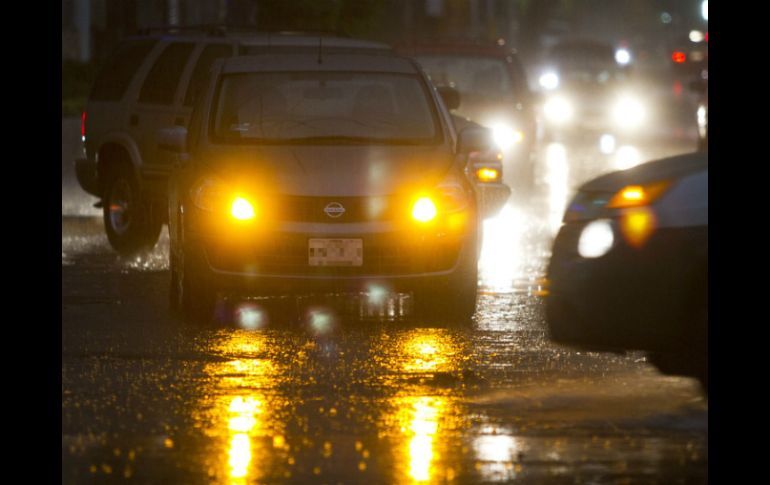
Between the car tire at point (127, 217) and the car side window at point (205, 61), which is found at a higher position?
the car side window at point (205, 61)

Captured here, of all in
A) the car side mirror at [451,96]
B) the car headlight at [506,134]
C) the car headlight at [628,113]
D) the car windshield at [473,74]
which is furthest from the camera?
the car headlight at [628,113]

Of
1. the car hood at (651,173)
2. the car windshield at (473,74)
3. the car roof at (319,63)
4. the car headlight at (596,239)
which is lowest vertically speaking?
the car headlight at (596,239)

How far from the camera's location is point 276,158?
11508 mm

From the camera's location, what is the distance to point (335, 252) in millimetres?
11000

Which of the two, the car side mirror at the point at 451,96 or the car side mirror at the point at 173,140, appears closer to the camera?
the car side mirror at the point at 173,140

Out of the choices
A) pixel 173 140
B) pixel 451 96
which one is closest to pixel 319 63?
pixel 173 140

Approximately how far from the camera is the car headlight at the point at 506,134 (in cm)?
1927

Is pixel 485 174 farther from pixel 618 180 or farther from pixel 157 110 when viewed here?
pixel 618 180

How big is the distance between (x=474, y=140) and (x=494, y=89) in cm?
788

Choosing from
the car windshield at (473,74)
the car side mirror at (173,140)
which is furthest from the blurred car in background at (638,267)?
the car windshield at (473,74)

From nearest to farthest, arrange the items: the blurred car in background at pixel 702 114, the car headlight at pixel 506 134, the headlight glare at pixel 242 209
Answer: the headlight glare at pixel 242 209
the car headlight at pixel 506 134
the blurred car in background at pixel 702 114

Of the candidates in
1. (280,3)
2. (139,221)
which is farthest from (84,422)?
(280,3)

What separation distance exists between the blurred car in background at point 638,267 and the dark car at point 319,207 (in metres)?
2.14

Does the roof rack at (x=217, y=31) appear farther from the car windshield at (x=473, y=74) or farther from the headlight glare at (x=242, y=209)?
the headlight glare at (x=242, y=209)
